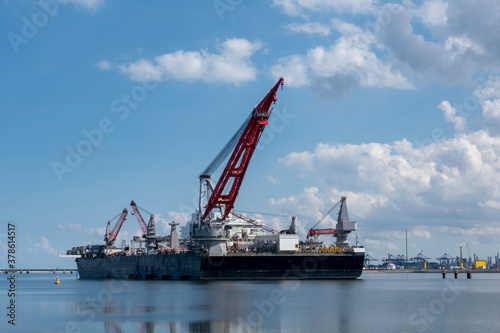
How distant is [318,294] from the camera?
75250 mm

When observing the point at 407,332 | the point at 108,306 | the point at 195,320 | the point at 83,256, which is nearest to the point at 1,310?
the point at 108,306

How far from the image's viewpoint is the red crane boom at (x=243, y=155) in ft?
313

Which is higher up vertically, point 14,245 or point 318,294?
point 14,245

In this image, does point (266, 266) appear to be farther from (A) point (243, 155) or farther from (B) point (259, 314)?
(B) point (259, 314)

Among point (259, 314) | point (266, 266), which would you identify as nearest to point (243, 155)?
point (266, 266)

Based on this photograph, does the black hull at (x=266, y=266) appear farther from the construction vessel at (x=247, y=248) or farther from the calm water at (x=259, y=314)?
the calm water at (x=259, y=314)

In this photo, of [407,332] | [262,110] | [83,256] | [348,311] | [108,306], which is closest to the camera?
[407,332]

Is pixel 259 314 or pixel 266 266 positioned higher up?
pixel 266 266

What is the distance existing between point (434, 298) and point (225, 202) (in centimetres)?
4087

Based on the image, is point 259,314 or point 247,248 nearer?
point 259,314

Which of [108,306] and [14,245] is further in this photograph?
[108,306]

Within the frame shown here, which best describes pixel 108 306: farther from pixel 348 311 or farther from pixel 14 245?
pixel 348 311

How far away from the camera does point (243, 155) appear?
101375mm

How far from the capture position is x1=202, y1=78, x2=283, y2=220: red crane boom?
9531cm
